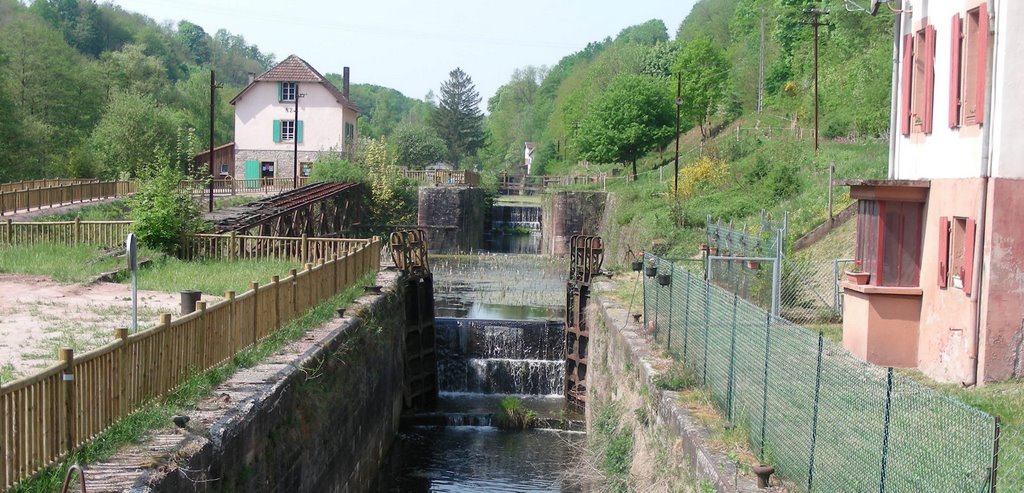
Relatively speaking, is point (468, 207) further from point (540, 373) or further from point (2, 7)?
point (2, 7)

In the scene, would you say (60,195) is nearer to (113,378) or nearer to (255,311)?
(255,311)

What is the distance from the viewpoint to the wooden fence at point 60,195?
29438 mm

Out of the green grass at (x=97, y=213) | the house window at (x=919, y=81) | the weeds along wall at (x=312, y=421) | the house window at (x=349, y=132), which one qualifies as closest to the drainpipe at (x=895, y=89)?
the house window at (x=919, y=81)

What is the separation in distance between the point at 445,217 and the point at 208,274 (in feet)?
96.8

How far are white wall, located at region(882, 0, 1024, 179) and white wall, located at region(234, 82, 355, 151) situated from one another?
4902cm

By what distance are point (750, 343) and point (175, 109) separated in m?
69.2

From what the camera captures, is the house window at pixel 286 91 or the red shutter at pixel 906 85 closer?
the red shutter at pixel 906 85

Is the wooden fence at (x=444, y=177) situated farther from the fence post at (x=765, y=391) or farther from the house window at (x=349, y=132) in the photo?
the fence post at (x=765, y=391)

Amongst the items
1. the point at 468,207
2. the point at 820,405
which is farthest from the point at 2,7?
the point at 820,405

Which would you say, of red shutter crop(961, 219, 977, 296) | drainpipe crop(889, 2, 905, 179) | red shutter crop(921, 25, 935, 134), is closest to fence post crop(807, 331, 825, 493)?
red shutter crop(961, 219, 977, 296)

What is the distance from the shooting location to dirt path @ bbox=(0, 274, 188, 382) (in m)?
11.9

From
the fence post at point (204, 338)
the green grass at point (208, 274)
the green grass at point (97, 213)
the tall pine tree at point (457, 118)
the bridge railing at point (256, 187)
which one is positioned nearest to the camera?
the fence post at point (204, 338)

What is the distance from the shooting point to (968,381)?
1241cm

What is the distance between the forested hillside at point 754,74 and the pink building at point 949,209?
84.1ft
